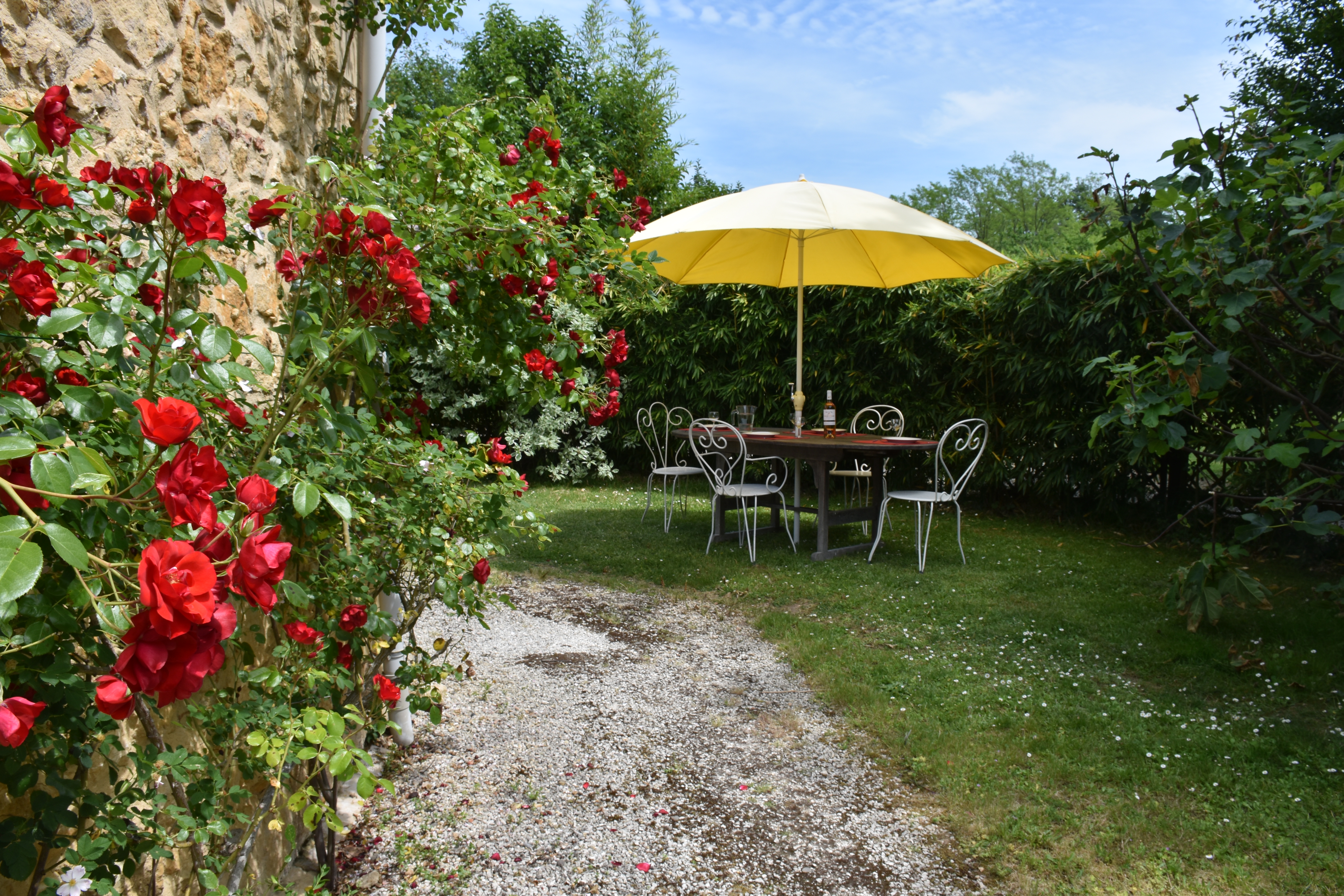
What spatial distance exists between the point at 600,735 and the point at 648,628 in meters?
1.18

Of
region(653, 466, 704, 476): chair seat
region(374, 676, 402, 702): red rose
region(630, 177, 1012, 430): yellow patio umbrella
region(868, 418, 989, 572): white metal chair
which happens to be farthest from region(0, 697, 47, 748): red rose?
region(653, 466, 704, 476): chair seat

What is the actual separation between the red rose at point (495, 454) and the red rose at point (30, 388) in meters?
1.06

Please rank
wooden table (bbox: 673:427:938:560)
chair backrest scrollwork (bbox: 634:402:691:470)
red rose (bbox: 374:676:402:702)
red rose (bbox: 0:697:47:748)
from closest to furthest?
red rose (bbox: 0:697:47:748)
red rose (bbox: 374:676:402:702)
wooden table (bbox: 673:427:938:560)
chair backrest scrollwork (bbox: 634:402:691:470)

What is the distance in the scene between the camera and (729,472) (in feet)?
17.2

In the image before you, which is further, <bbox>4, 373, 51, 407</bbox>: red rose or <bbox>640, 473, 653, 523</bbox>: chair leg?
<bbox>640, 473, 653, 523</bbox>: chair leg

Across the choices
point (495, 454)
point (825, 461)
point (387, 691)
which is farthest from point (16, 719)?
point (825, 461)

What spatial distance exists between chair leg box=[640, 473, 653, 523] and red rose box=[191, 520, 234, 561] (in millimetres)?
5026

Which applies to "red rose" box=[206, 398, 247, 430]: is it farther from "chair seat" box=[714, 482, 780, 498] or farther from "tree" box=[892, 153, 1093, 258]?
"tree" box=[892, 153, 1093, 258]

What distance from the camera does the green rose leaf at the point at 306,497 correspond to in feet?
2.95

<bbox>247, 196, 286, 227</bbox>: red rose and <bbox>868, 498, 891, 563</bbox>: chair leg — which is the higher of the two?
<bbox>247, 196, 286, 227</bbox>: red rose

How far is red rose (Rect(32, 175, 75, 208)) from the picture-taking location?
863mm

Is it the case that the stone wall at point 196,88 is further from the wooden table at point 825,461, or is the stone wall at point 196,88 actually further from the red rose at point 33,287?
the wooden table at point 825,461

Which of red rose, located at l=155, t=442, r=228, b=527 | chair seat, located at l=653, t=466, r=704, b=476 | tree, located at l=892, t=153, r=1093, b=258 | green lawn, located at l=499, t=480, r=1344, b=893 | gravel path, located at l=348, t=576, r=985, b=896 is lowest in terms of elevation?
gravel path, located at l=348, t=576, r=985, b=896

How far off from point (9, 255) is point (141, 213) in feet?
0.49
